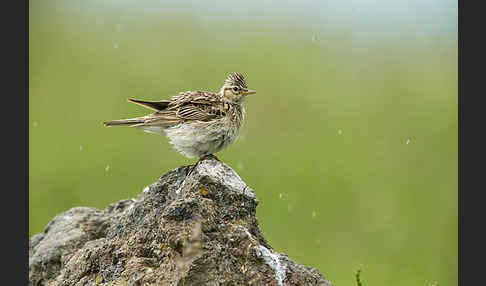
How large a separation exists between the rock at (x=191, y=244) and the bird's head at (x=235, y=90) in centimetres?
170

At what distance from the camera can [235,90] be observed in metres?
8.20

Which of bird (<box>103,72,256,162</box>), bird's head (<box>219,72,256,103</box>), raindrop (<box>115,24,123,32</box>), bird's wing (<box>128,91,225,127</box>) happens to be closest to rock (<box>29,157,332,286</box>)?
bird (<box>103,72,256,162</box>)

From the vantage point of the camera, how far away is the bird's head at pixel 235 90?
818 centimetres

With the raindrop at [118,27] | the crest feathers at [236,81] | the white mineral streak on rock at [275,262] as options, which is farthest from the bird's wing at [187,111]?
the raindrop at [118,27]

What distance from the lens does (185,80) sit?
18.4 metres

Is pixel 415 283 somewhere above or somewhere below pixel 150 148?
below

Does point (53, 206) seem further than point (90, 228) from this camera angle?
Yes

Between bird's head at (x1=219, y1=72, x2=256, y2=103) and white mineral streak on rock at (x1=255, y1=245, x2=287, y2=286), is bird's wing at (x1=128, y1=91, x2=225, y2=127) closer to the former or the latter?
bird's head at (x1=219, y1=72, x2=256, y2=103)

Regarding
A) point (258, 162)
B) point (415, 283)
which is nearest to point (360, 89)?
point (258, 162)

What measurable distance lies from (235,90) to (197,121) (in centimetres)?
79

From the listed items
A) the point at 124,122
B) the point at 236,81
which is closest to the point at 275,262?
the point at 124,122

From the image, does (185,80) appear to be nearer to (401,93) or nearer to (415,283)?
(401,93)

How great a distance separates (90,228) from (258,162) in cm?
843

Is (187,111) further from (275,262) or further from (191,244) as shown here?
(191,244)
